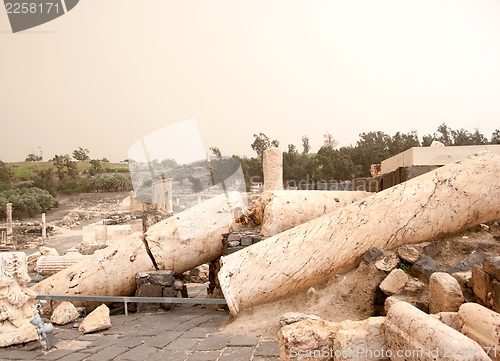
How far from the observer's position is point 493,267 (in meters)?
2.66

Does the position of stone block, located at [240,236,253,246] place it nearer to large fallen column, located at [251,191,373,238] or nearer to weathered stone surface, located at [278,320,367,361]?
large fallen column, located at [251,191,373,238]

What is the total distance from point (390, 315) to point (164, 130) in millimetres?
6144

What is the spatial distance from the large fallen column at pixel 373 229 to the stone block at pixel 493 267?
4.48 feet

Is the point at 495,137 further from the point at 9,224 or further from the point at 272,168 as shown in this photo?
the point at 9,224

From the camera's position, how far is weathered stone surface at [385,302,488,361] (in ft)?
5.94

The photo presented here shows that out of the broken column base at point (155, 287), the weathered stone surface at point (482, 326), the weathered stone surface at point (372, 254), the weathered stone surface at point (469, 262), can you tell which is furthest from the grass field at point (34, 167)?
the weathered stone surface at point (482, 326)

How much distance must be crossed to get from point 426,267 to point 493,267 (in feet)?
3.44

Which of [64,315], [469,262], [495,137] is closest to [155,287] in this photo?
[64,315]

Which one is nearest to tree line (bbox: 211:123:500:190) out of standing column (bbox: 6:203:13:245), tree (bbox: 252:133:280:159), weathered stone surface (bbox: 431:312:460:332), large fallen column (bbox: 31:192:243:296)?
tree (bbox: 252:133:280:159)

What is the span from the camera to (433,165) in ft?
18.0

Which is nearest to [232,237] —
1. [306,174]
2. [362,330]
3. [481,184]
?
[362,330]

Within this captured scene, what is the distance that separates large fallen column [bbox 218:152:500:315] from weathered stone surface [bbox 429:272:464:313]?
1119 millimetres

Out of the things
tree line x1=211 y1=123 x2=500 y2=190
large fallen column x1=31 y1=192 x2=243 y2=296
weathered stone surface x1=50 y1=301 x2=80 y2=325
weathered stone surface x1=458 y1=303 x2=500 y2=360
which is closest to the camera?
weathered stone surface x1=458 y1=303 x2=500 y2=360

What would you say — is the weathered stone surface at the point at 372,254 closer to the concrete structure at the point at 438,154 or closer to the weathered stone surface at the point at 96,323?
the concrete structure at the point at 438,154
